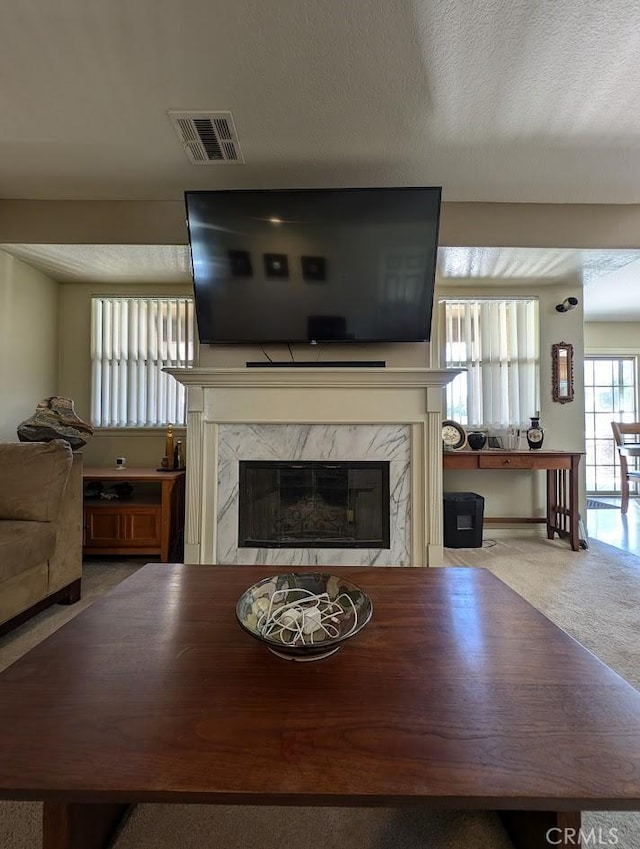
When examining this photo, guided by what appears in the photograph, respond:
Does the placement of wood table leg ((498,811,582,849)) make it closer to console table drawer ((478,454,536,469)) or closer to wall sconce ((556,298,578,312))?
console table drawer ((478,454,536,469))

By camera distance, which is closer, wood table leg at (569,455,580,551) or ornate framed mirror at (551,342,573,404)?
wood table leg at (569,455,580,551)

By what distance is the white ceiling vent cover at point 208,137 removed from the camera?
206cm

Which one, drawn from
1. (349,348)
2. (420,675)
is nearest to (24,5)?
(349,348)

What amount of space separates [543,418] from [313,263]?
2672 millimetres

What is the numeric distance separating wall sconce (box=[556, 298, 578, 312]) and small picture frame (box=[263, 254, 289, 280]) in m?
2.68

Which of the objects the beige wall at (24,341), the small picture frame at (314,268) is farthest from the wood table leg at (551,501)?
the beige wall at (24,341)

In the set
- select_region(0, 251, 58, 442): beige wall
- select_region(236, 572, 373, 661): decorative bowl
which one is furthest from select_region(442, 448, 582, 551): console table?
select_region(0, 251, 58, 442): beige wall

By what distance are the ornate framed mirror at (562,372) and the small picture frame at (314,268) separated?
8.20 feet

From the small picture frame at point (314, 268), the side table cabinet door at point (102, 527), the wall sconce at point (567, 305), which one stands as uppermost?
the wall sconce at point (567, 305)

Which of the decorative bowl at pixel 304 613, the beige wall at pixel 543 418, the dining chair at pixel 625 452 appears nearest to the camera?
the decorative bowl at pixel 304 613

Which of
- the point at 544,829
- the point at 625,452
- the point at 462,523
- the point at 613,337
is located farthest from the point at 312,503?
the point at 613,337

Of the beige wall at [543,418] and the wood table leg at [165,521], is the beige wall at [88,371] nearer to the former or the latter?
the wood table leg at [165,521]

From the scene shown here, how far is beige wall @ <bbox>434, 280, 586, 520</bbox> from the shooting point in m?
3.78

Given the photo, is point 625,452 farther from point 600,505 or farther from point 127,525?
point 127,525
